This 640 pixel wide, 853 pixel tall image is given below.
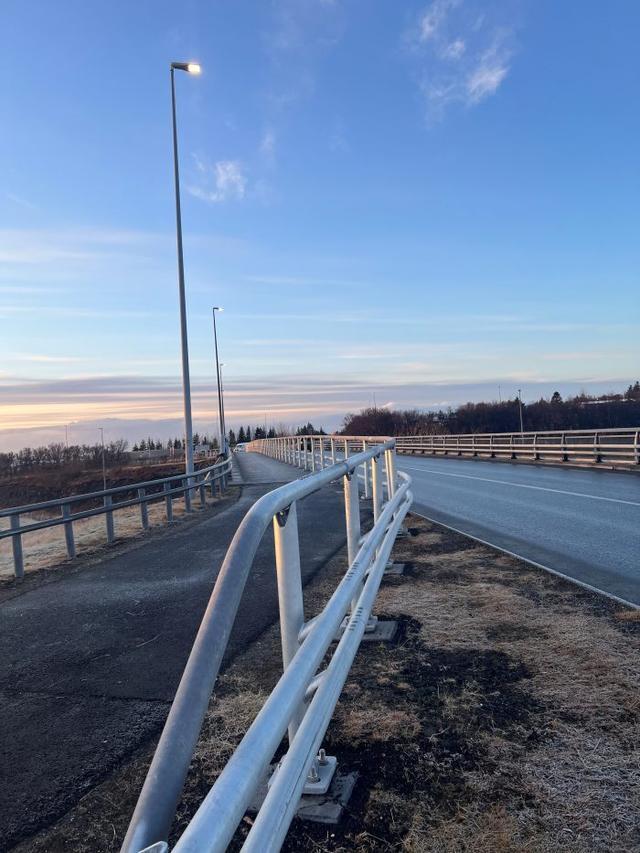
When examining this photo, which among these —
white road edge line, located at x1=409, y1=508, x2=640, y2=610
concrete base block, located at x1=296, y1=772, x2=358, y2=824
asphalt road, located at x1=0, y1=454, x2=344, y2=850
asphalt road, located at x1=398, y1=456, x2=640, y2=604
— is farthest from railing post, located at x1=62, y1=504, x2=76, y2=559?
concrete base block, located at x1=296, y1=772, x2=358, y2=824

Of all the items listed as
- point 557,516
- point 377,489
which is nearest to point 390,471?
point 377,489

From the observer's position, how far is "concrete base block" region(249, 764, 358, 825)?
9.58 feet

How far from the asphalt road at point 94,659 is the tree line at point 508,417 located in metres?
82.4

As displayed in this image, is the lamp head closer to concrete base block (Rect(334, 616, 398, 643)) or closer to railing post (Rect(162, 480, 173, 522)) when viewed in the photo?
railing post (Rect(162, 480, 173, 522))

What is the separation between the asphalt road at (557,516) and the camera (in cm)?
817

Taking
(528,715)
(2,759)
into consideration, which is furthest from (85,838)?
(528,715)

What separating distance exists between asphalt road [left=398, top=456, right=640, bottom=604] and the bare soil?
75.0 inches

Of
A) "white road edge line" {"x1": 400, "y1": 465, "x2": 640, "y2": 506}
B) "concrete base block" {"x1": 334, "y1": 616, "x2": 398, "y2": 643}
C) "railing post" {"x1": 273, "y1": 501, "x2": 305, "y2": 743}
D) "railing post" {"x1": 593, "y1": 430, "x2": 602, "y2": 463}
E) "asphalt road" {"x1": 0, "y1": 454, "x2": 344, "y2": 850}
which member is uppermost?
"railing post" {"x1": 273, "y1": 501, "x2": 305, "y2": 743}

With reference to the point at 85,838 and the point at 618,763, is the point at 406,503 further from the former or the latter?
the point at 85,838

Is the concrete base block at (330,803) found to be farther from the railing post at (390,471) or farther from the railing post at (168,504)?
the railing post at (168,504)

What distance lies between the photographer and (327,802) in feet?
9.91

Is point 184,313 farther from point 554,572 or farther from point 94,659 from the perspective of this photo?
point 94,659

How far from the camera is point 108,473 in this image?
70.4 meters

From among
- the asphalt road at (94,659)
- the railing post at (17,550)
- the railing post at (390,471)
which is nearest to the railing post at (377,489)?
the railing post at (390,471)
